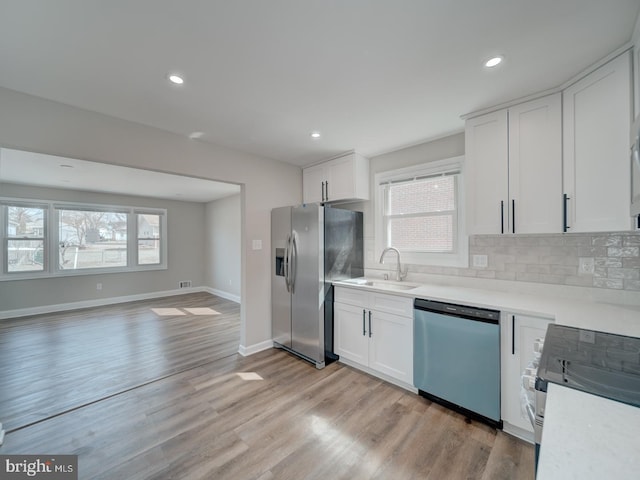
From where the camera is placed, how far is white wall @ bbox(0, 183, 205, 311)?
4848mm

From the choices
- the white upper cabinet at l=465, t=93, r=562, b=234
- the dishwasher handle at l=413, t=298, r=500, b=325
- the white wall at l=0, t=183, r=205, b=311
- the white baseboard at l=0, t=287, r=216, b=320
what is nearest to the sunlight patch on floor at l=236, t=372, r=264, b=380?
the dishwasher handle at l=413, t=298, r=500, b=325

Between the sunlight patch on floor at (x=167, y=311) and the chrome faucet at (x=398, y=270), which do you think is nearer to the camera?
the chrome faucet at (x=398, y=270)

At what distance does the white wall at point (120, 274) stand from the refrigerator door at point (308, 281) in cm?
480

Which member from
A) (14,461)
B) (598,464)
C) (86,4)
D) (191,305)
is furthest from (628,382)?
(191,305)


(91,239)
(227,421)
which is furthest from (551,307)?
(91,239)

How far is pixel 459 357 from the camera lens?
6.81ft

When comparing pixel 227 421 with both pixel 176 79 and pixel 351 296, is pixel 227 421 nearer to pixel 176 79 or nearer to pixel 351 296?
pixel 351 296

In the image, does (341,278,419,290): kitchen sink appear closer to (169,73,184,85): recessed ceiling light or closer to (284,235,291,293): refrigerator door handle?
(284,235,291,293): refrigerator door handle

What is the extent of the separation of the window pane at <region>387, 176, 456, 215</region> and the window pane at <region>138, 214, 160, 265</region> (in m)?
5.78

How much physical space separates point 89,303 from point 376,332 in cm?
607

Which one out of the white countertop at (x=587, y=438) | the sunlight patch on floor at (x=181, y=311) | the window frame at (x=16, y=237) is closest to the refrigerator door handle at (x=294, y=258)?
the white countertop at (x=587, y=438)

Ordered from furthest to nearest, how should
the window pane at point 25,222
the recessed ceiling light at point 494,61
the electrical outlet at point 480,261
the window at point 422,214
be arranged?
1. the window pane at point 25,222
2. the window at point 422,214
3. the electrical outlet at point 480,261
4. the recessed ceiling light at point 494,61

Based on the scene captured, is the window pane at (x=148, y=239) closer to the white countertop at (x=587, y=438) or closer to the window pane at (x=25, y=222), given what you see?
the window pane at (x=25, y=222)

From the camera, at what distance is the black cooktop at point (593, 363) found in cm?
84
